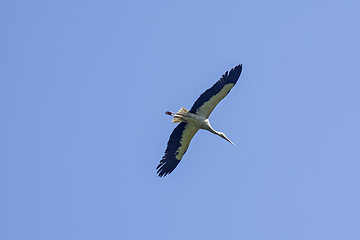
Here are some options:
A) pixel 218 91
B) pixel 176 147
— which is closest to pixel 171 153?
pixel 176 147

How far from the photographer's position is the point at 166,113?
31906 mm

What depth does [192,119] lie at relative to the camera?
1255 inches

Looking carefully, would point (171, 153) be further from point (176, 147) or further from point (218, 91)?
point (218, 91)

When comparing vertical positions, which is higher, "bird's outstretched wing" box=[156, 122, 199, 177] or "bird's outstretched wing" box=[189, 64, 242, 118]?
"bird's outstretched wing" box=[189, 64, 242, 118]

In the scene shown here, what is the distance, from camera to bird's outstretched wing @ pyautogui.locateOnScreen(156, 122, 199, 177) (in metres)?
32.2

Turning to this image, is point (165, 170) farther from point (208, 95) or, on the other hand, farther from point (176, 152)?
point (208, 95)

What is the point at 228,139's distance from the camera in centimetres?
3312

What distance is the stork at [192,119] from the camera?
103 ft

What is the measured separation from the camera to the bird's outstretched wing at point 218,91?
103ft

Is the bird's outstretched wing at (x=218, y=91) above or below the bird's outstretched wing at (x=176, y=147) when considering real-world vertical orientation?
above

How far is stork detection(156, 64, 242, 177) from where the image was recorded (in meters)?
31.5

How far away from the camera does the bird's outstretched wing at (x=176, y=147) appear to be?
32.2m

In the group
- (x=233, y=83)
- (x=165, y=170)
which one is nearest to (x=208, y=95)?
(x=233, y=83)

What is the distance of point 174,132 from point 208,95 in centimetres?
172
